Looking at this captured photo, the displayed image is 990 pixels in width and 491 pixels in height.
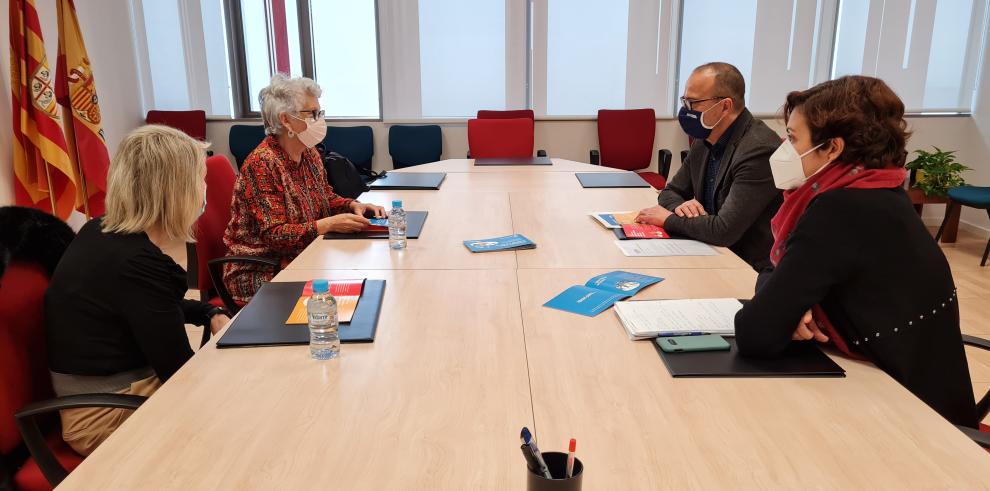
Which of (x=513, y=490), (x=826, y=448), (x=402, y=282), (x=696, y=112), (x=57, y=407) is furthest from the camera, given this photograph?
(x=696, y=112)

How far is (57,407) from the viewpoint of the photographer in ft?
4.65

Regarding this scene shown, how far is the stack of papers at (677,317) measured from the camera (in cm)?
161

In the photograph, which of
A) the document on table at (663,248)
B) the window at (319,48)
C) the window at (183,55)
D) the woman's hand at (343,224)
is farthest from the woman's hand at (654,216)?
the window at (183,55)

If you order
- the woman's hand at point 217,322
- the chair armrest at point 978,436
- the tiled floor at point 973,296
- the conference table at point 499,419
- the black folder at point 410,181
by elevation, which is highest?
the black folder at point 410,181

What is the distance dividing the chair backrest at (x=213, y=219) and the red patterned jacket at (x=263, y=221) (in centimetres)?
6

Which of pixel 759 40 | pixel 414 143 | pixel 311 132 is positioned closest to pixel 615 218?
pixel 311 132

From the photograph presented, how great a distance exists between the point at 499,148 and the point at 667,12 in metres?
2.09

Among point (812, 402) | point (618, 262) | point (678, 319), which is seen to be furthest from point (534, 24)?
→ point (812, 402)

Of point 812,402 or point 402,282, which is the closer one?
point 812,402

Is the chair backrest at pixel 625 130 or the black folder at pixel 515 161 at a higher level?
the chair backrest at pixel 625 130

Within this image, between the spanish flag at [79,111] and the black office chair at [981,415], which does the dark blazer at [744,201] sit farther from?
the spanish flag at [79,111]

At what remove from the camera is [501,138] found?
5211 millimetres

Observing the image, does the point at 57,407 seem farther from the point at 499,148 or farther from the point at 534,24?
the point at 534,24

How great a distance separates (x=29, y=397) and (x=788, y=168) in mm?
1924
